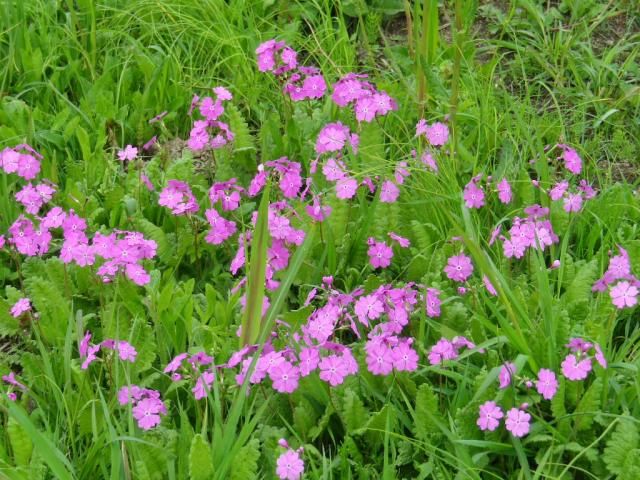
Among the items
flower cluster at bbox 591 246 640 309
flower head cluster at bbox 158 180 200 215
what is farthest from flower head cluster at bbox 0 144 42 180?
flower cluster at bbox 591 246 640 309

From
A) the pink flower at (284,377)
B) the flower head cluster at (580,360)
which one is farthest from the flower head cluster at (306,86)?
the flower head cluster at (580,360)

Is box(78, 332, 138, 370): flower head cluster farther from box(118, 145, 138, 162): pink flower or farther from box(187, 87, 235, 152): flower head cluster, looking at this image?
box(187, 87, 235, 152): flower head cluster

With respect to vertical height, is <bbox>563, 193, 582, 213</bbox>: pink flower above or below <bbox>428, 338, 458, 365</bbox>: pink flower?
above

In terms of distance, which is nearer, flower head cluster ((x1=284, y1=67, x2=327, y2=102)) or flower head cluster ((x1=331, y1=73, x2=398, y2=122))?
flower head cluster ((x1=331, y1=73, x2=398, y2=122))

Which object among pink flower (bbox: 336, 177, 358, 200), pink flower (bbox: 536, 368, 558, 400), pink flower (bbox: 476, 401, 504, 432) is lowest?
pink flower (bbox: 476, 401, 504, 432)

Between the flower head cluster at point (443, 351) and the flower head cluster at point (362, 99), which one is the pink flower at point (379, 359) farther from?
the flower head cluster at point (362, 99)

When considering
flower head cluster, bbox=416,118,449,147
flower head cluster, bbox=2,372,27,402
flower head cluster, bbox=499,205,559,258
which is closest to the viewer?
flower head cluster, bbox=2,372,27,402
